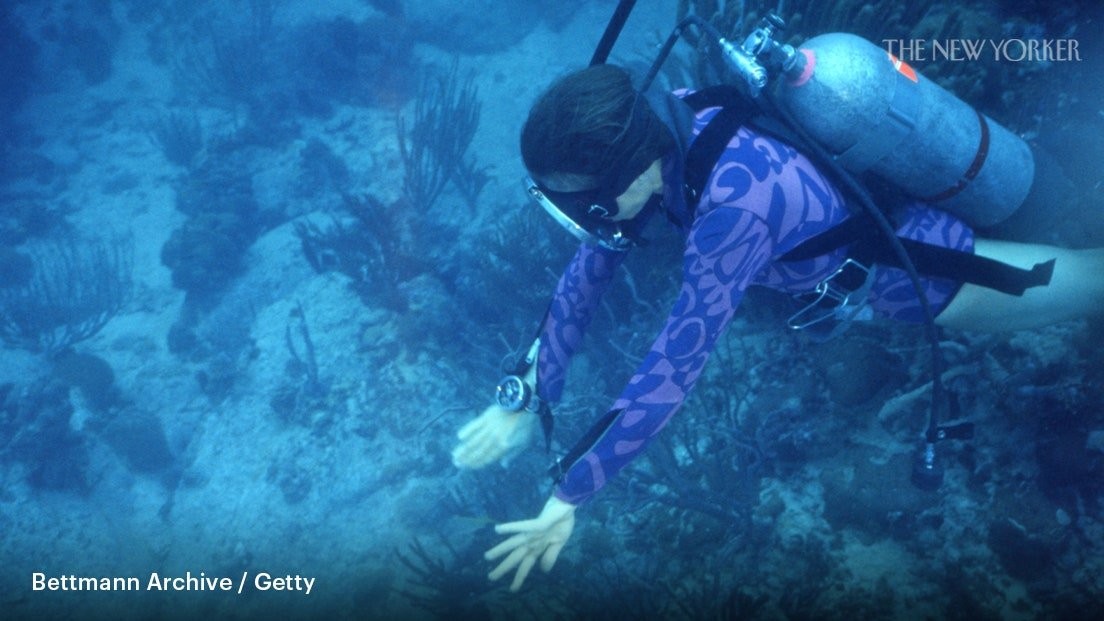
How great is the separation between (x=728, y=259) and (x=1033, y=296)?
1.61 meters

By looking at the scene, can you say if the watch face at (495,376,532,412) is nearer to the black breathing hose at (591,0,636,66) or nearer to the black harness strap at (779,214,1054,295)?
the black harness strap at (779,214,1054,295)

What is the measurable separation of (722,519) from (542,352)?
148 cm

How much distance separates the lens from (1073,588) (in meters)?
2.32

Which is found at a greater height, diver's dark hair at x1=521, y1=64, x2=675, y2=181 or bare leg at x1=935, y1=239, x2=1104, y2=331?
diver's dark hair at x1=521, y1=64, x2=675, y2=181

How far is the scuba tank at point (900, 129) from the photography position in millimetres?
2209

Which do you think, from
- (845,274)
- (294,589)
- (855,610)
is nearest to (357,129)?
(294,589)

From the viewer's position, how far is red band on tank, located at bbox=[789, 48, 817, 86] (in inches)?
87.2

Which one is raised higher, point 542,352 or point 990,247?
point 990,247

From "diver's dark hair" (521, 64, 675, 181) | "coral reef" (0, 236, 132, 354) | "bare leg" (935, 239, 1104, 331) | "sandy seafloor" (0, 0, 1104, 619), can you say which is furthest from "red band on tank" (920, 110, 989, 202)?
"coral reef" (0, 236, 132, 354)

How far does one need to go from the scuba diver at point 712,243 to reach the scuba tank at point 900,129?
15 cm

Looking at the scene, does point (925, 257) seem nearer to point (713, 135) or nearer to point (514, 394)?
point (713, 135)

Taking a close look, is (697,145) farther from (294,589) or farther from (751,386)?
(294,589)

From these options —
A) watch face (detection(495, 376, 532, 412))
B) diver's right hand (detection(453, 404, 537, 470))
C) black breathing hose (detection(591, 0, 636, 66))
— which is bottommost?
diver's right hand (detection(453, 404, 537, 470))

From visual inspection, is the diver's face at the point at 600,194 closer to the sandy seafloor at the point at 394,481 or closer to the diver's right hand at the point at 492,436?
the diver's right hand at the point at 492,436
